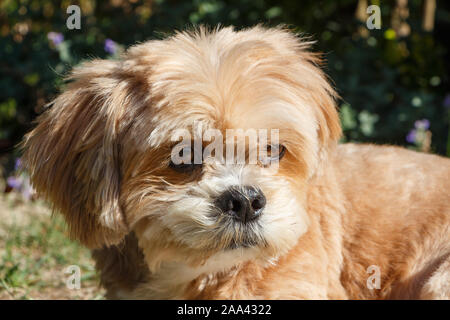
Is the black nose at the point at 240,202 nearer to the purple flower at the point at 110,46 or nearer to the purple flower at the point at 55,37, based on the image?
the purple flower at the point at 110,46

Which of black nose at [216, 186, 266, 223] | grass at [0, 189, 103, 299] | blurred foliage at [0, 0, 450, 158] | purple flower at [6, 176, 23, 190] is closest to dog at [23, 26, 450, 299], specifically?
→ black nose at [216, 186, 266, 223]

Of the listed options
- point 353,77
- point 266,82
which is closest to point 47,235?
point 266,82

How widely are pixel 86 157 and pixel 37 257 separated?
77.0 inches

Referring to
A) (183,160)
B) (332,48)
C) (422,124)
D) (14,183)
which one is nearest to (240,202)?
(183,160)

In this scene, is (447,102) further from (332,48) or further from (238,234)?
(238,234)

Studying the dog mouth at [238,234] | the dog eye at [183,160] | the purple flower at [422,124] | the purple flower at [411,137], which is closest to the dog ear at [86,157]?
the dog eye at [183,160]

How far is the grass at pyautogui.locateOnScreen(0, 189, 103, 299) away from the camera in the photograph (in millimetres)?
4121

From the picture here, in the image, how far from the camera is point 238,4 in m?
6.16

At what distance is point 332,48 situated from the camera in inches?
251

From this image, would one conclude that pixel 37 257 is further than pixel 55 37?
No

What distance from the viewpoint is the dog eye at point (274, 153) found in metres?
3.10

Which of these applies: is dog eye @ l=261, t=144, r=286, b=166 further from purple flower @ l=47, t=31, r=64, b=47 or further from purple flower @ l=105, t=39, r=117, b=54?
purple flower @ l=47, t=31, r=64, b=47
